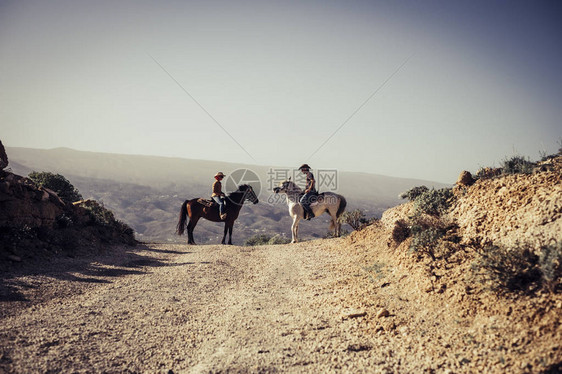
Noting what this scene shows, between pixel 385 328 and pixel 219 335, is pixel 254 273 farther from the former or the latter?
pixel 385 328

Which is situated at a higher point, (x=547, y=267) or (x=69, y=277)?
(x=547, y=267)

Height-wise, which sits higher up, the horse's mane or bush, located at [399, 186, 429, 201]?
bush, located at [399, 186, 429, 201]

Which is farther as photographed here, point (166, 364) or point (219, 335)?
point (219, 335)

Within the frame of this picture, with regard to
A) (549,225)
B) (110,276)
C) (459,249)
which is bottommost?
(110,276)

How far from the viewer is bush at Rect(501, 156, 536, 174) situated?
22.6 feet

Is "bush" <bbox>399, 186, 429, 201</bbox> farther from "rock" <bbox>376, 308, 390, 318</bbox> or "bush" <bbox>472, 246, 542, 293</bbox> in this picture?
"rock" <bbox>376, 308, 390, 318</bbox>

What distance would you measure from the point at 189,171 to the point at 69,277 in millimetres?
128554

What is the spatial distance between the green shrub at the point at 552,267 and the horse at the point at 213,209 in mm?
14064

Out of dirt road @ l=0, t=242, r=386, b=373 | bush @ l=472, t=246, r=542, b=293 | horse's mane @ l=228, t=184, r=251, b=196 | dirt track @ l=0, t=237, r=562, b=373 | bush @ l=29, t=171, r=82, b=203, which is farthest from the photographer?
horse's mane @ l=228, t=184, r=251, b=196

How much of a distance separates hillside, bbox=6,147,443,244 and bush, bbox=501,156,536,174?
34.9 m

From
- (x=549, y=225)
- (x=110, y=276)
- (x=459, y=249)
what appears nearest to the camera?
(x=549, y=225)

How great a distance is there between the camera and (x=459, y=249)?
20.4 ft

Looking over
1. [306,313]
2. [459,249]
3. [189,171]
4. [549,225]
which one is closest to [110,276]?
[306,313]

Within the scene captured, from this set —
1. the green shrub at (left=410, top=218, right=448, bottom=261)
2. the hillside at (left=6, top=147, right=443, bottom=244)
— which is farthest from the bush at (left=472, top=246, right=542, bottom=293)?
the hillside at (left=6, top=147, right=443, bottom=244)
